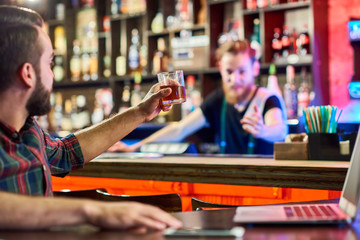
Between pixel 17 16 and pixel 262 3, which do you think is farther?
pixel 262 3

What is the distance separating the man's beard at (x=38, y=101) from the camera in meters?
1.35

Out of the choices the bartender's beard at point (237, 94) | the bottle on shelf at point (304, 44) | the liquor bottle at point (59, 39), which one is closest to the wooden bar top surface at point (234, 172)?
the bartender's beard at point (237, 94)

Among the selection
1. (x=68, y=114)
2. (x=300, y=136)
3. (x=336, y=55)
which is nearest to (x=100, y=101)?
(x=68, y=114)

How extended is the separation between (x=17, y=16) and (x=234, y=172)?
47.9 inches

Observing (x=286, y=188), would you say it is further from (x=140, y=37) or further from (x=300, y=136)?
(x=140, y=37)

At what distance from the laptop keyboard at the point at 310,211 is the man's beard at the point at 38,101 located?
26.0 inches

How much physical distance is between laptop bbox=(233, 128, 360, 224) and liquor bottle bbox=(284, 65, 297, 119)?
3.00 meters

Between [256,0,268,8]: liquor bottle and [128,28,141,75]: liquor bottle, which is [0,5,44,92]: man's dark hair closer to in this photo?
[256,0,268,8]: liquor bottle

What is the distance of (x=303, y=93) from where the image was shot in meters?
4.27

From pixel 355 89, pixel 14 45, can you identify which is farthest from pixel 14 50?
pixel 355 89

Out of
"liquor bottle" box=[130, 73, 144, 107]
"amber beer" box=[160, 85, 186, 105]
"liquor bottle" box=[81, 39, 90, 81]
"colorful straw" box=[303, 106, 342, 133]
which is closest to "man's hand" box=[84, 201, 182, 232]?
"amber beer" box=[160, 85, 186, 105]

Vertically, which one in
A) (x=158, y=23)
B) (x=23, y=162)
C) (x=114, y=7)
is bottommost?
(x=23, y=162)

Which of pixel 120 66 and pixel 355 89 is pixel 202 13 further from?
pixel 355 89

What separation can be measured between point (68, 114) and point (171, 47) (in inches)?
66.5
